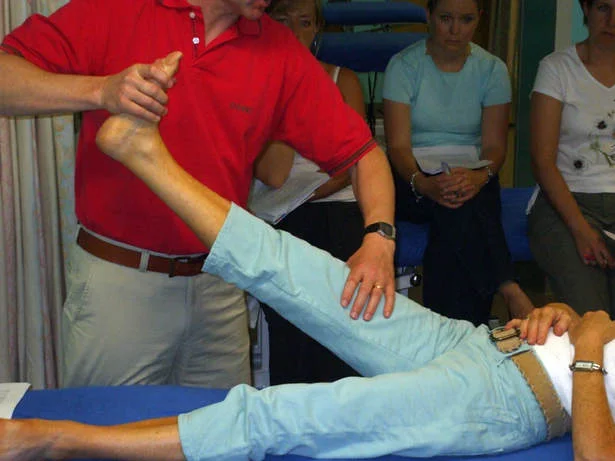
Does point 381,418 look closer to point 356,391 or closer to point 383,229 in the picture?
point 356,391

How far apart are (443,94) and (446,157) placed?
239 mm

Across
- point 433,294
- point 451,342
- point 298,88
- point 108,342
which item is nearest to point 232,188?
point 298,88

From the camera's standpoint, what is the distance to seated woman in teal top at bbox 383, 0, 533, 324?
269 cm

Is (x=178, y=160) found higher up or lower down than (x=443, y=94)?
lower down

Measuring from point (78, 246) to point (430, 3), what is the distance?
68.4 inches

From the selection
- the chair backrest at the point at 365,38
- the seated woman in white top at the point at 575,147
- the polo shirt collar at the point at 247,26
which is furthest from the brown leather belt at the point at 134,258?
the chair backrest at the point at 365,38

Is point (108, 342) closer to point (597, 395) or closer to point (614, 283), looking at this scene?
point (597, 395)

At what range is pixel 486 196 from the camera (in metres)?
2.76

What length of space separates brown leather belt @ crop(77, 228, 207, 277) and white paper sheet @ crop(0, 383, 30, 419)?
0.98ft

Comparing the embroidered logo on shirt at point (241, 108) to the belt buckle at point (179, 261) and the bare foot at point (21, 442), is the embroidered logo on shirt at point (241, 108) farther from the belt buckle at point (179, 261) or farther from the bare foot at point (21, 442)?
the bare foot at point (21, 442)

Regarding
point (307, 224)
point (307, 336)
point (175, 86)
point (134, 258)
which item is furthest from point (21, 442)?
point (307, 224)

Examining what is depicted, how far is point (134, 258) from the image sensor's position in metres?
1.64

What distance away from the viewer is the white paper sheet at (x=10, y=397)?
1.48 metres

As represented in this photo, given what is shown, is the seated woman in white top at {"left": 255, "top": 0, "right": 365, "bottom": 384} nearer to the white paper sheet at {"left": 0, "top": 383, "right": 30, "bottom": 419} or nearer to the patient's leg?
the patient's leg
